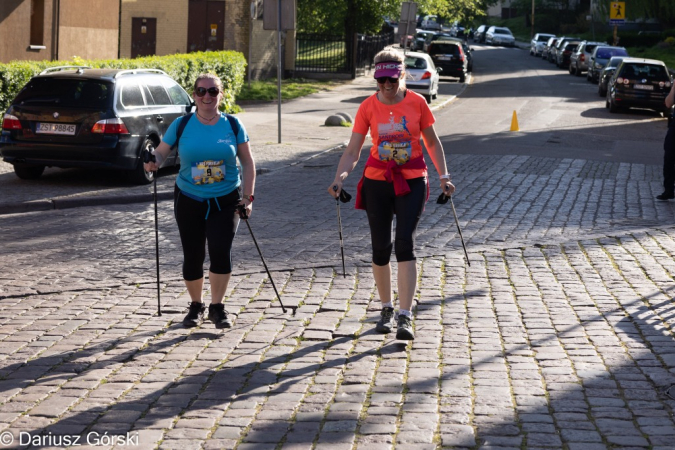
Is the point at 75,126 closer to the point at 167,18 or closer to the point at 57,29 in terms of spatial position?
the point at 57,29

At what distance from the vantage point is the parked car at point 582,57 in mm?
51531

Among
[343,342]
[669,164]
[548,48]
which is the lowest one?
[343,342]

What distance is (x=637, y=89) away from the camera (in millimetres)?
31781

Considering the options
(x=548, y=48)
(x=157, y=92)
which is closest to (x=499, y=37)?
(x=548, y=48)

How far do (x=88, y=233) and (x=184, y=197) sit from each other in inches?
171

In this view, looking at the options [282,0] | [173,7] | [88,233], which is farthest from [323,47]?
[88,233]

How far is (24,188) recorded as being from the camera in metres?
14.5

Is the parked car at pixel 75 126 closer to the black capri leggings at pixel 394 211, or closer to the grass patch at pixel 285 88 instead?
the black capri leggings at pixel 394 211

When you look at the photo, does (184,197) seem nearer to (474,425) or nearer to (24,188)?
(474,425)

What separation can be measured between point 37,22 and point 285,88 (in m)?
11.7

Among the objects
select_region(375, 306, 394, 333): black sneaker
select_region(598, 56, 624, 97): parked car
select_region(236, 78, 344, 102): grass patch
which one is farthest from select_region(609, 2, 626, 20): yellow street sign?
select_region(375, 306, 394, 333): black sneaker

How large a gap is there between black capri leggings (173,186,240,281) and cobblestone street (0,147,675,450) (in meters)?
0.50

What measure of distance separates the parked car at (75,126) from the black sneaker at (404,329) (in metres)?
8.57

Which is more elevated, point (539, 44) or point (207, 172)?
point (539, 44)
